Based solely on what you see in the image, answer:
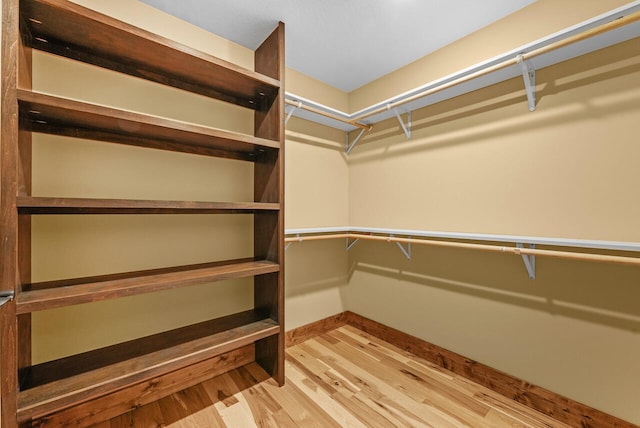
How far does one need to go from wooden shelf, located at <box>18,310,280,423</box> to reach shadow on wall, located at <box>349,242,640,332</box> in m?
1.14

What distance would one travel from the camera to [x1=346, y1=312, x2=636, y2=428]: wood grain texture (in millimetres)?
1278

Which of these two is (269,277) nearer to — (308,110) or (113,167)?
(113,167)

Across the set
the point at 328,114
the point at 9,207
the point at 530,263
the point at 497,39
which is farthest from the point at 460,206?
the point at 9,207

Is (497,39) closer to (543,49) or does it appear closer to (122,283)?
(543,49)

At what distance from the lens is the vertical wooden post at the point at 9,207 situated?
880 mm

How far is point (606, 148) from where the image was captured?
1241mm

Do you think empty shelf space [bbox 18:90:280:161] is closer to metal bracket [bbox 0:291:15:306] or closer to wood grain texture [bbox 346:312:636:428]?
metal bracket [bbox 0:291:15:306]

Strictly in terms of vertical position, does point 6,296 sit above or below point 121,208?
below

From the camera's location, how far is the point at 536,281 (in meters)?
1.45

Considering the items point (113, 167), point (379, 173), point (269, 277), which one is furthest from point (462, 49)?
point (113, 167)

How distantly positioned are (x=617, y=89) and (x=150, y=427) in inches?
108

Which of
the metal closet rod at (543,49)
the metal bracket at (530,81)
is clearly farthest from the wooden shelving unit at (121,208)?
the metal bracket at (530,81)

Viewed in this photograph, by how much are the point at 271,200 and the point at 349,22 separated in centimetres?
118

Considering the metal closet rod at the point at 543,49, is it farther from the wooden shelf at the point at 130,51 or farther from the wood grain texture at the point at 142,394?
the wood grain texture at the point at 142,394
